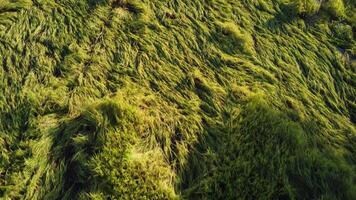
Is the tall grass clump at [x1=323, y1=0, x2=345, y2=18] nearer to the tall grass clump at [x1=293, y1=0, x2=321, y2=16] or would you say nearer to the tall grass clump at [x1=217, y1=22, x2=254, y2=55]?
the tall grass clump at [x1=293, y1=0, x2=321, y2=16]

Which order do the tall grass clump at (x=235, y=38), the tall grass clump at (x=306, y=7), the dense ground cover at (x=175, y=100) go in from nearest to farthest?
the dense ground cover at (x=175, y=100)
the tall grass clump at (x=235, y=38)
the tall grass clump at (x=306, y=7)

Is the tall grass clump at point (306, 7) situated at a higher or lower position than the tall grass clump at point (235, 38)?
higher

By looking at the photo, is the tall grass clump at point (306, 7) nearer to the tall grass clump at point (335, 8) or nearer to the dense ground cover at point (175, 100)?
the dense ground cover at point (175, 100)

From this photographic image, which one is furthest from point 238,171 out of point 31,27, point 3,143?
point 31,27

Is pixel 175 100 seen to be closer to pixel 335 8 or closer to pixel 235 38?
pixel 235 38

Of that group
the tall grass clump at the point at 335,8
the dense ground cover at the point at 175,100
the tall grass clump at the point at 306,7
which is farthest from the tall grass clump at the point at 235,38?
the tall grass clump at the point at 335,8

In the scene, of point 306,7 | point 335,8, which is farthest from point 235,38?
point 335,8

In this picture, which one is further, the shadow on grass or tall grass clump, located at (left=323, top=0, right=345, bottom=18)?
tall grass clump, located at (left=323, top=0, right=345, bottom=18)

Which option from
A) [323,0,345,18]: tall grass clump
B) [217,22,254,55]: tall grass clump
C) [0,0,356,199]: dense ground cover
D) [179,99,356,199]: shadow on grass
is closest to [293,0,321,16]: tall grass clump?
[0,0,356,199]: dense ground cover

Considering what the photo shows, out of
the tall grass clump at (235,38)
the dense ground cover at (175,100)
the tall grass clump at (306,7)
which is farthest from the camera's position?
the tall grass clump at (306,7)
